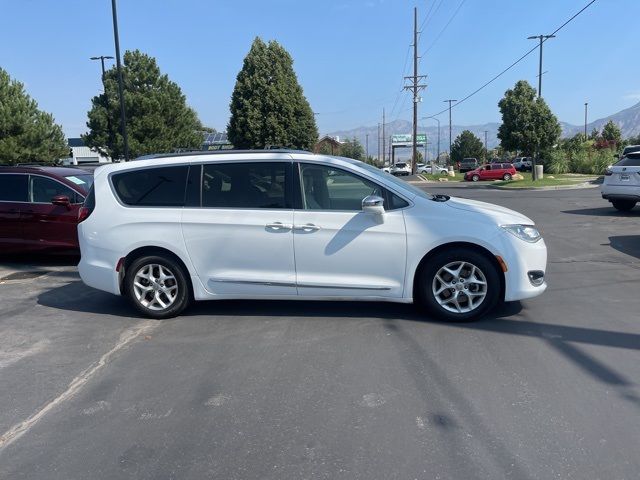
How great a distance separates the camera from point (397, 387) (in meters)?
4.17

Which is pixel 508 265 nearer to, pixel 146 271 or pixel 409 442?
pixel 409 442

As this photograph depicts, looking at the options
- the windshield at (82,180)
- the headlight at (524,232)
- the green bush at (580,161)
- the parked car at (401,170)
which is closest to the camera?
the headlight at (524,232)

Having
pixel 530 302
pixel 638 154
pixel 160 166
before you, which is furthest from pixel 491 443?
pixel 638 154

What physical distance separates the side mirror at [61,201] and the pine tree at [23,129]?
20.9 metres

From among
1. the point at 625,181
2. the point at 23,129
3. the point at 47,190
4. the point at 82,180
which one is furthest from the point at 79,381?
the point at 23,129

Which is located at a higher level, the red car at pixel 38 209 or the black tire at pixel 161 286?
the red car at pixel 38 209

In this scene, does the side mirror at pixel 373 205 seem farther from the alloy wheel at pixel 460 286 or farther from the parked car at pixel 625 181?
the parked car at pixel 625 181

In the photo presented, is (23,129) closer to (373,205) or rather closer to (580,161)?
(373,205)

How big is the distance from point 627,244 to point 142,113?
100.0 ft

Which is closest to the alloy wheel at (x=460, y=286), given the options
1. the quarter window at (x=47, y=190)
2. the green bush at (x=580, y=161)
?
the quarter window at (x=47, y=190)

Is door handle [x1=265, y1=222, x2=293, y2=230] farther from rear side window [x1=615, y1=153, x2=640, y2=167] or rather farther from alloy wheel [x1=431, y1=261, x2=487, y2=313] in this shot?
rear side window [x1=615, y1=153, x2=640, y2=167]

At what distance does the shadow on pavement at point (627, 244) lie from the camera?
949 centimetres

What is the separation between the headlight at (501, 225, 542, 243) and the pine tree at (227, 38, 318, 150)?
109 ft

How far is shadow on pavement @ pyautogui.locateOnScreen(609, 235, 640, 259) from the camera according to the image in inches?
373
